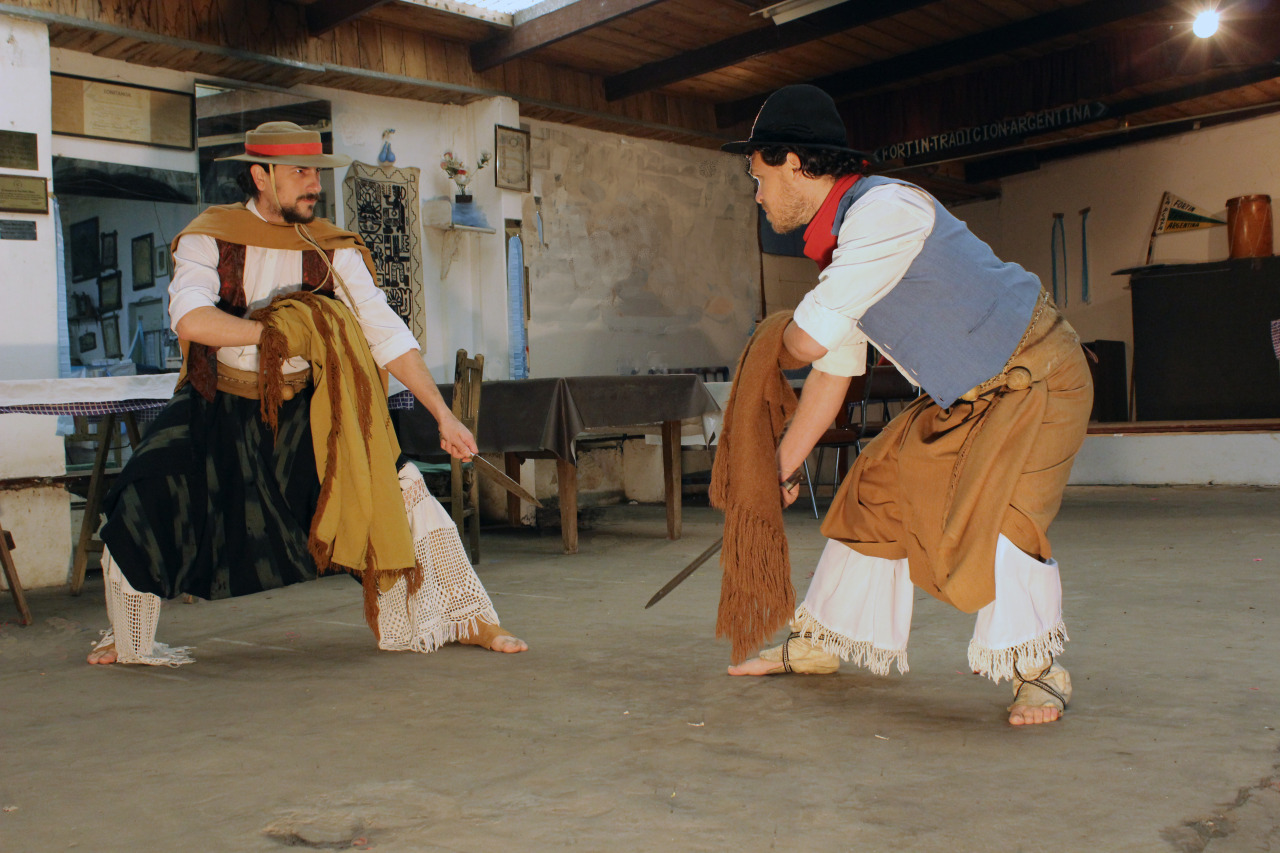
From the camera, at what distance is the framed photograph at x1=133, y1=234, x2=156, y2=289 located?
22.8 ft

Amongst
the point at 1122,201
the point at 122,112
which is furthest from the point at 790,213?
the point at 1122,201

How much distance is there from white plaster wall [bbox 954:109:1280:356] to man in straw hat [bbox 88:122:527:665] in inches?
348

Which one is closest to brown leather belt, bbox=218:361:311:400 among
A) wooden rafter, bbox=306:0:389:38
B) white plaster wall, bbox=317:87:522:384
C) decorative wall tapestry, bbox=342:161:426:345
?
wooden rafter, bbox=306:0:389:38

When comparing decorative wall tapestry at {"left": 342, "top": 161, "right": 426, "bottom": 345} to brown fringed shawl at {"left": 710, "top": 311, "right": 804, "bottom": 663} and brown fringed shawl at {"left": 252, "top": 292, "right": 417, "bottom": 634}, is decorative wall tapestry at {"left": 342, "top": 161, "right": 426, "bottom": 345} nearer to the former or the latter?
brown fringed shawl at {"left": 252, "top": 292, "right": 417, "bottom": 634}

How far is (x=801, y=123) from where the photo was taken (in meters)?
2.22

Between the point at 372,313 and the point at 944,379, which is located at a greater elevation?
the point at 372,313

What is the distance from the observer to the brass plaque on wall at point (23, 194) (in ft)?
15.6

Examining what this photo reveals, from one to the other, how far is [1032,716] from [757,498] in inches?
28.3

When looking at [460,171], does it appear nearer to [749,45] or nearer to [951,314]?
[749,45]

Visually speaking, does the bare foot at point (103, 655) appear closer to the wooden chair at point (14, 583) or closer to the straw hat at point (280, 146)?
the wooden chair at point (14, 583)

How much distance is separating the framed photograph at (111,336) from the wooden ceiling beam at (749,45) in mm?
3780

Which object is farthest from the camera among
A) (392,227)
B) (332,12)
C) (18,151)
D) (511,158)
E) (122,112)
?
(511,158)

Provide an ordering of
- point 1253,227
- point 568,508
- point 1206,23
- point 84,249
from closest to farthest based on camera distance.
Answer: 1. point 568,508
2. point 1206,23
3. point 84,249
4. point 1253,227

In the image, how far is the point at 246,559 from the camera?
2887 mm
